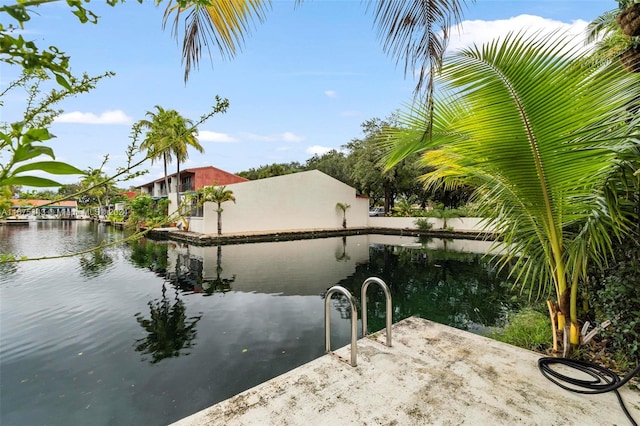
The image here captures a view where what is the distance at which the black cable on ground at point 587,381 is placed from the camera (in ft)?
7.30

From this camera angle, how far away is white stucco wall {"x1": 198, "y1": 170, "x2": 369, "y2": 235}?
61.9 feet

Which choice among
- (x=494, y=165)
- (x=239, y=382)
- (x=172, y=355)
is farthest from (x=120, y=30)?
(x=172, y=355)

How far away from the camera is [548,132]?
221 centimetres

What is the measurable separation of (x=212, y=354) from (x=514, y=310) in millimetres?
5422

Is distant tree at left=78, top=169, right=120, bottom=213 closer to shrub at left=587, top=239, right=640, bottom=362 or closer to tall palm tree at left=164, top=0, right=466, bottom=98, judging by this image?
tall palm tree at left=164, top=0, right=466, bottom=98

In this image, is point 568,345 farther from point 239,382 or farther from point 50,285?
point 50,285

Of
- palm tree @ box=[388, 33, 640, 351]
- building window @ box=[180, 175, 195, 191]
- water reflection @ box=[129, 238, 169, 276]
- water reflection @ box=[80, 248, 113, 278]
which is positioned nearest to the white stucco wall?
water reflection @ box=[129, 238, 169, 276]

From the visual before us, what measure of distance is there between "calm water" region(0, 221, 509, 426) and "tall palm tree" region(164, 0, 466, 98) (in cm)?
160

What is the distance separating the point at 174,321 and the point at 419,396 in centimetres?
489

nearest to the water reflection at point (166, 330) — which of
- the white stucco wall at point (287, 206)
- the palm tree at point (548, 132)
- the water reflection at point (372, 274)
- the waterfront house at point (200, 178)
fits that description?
the water reflection at point (372, 274)

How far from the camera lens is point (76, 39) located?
4.38ft

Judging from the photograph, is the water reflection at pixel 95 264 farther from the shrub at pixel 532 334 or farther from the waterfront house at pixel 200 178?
the waterfront house at pixel 200 178

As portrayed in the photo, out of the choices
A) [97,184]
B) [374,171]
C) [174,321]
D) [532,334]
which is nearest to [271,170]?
[374,171]

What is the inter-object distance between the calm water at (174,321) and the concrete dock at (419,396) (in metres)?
1.60
